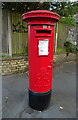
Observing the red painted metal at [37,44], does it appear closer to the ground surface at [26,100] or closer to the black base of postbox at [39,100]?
the black base of postbox at [39,100]

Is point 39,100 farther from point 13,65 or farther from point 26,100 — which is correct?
point 13,65

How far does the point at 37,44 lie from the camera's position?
2.44 m

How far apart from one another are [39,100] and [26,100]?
61 centimetres

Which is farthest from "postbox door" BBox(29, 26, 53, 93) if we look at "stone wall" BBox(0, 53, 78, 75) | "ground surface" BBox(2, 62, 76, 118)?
"stone wall" BBox(0, 53, 78, 75)

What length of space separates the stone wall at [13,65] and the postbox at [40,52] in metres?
2.46

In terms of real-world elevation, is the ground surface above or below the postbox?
below

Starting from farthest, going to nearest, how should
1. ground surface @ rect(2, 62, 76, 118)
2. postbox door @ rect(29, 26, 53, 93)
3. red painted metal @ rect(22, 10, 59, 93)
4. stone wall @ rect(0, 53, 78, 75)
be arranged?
stone wall @ rect(0, 53, 78, 75)
ground surface @ rect(2, 62, 76, 118)
postbox door @ rect(29, 26, 53, 93)
red painted metal @ rect(22, 10, 59, 93)

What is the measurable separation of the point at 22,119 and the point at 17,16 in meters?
4.14

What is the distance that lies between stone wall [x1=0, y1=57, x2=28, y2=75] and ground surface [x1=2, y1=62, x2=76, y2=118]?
20.4 inches

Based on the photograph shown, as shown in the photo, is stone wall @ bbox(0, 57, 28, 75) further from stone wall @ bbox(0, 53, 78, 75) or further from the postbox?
the postbox

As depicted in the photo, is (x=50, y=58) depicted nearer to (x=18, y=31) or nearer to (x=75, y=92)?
(x=75, y=92)

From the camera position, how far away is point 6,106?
283 cm

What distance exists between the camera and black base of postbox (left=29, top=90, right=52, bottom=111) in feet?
8.59

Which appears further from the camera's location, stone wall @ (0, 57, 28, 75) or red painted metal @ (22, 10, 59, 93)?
stone wall @ (0, 57, 28, 75)
